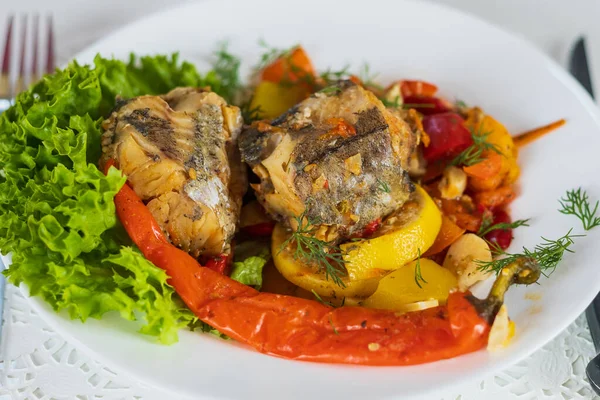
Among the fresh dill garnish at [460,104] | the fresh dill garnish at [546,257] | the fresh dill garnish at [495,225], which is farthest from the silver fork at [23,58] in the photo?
the fresh dill garnish at [546,257]

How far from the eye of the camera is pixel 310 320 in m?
3.34

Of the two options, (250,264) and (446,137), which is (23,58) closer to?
(250,264)

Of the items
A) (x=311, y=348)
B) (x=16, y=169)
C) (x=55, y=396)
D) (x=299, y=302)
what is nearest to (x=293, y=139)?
(x=299, y=302)

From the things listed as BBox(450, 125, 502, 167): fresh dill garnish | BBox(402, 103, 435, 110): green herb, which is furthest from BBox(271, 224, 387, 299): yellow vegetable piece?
BBox(402, 103, 435, 110): green herb

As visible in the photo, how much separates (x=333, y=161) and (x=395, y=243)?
0.60 meters

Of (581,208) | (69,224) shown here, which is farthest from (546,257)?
(69,224)

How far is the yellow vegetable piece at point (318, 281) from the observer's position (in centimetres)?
371

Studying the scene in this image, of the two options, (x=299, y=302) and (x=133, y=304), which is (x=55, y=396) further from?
(x=299, y=302)

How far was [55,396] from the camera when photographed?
354 centimetres

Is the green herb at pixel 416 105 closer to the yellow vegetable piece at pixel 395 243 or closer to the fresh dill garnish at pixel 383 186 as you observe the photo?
the yellow vegetable piece at pixel 395 243

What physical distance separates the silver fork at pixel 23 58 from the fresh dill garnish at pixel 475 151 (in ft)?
10.7

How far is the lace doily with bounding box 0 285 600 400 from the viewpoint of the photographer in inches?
140

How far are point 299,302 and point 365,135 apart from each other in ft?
3.21

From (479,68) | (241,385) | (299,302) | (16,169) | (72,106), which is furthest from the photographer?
(479,68)
